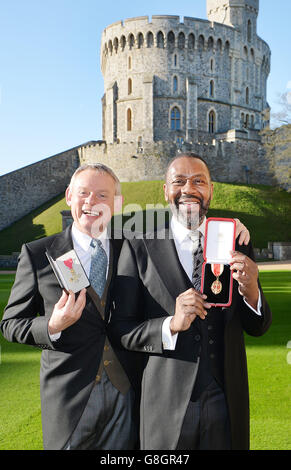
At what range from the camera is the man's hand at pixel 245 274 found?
96.7 inches

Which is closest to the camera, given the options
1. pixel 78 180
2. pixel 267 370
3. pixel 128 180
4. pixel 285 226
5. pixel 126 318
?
pixel 126 318

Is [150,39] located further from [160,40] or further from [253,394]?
[253,394]

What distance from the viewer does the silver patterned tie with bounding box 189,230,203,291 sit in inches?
108

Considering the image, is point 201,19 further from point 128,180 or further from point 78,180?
point 78,180

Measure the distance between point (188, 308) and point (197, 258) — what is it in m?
0.46

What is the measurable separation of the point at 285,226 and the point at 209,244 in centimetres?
3147

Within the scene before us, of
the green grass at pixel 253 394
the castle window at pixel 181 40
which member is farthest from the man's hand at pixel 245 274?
the castle window at pixel 181 40

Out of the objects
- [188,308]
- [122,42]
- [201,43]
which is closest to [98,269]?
[188,308]

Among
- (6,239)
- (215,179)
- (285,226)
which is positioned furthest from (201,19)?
(6,239)

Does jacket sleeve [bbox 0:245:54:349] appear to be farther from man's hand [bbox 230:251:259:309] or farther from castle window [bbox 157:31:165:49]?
castle window [bbox 157:31:165:49]

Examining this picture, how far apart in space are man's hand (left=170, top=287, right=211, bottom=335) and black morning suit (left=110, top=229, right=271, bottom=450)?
0.16m

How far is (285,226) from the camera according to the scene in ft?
106

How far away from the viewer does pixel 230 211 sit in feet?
109

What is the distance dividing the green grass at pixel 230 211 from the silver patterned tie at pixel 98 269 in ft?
90.1
